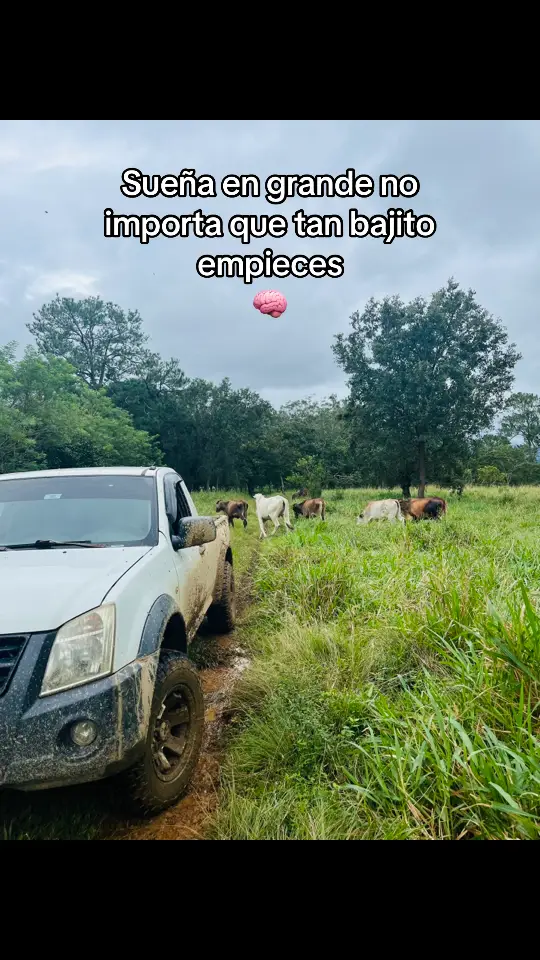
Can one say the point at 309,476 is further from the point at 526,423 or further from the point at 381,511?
the point at 526,423

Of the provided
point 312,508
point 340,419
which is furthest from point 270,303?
point 340,419

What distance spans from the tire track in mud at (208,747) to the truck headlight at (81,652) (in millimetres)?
881

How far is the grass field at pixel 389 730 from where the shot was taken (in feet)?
6.26

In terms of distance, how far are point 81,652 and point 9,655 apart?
0.82 feet

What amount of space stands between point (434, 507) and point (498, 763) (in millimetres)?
11986

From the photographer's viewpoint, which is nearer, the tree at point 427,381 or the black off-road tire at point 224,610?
the black off-road tire at point 224,610

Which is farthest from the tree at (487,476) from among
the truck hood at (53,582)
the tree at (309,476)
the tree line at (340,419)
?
the truck hood at (53,582)

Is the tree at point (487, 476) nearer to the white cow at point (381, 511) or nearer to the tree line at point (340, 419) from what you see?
the tree line at point (340, 419)

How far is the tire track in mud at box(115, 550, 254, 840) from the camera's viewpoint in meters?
2.14

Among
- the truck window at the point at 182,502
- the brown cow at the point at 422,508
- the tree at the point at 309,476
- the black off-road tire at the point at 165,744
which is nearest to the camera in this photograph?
the black off-road tire at the point at 165,744

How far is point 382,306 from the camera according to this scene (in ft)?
70.3

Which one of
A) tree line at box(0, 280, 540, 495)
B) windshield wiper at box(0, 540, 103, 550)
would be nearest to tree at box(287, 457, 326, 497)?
tree line at box(0, 280, 540, 495)

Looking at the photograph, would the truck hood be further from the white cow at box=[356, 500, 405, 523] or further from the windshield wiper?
the white cow at box=[356, 500, 405, 523]

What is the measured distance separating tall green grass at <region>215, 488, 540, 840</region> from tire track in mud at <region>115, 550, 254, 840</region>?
11 cm
